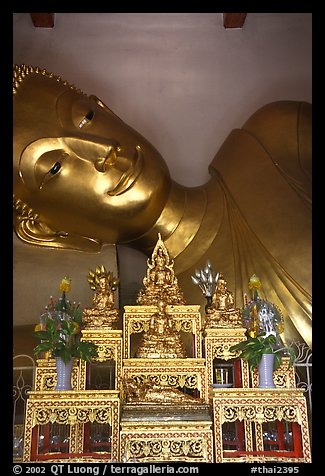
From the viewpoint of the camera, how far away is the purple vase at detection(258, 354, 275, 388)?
2072 mm

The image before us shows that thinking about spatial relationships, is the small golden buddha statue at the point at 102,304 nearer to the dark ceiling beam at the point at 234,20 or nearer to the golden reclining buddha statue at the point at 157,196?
the golden reclining buddha statue at the point at 157,196

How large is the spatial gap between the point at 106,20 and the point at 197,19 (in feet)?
1.91

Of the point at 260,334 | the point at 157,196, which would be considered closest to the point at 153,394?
the point at 260,334

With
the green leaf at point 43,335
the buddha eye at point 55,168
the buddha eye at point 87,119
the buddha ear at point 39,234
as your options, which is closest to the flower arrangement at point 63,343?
the green leaf at point 43,335

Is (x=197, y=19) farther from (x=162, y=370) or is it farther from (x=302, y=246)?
(x=162, y=370)

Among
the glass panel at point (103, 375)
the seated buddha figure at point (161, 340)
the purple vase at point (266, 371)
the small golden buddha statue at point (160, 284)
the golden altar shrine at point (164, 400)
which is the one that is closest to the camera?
the golden altar shrine at point (164, 400)

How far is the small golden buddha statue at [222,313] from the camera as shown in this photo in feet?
7.30

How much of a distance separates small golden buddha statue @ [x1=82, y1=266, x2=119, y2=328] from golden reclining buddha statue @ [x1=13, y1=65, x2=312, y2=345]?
1.91ft

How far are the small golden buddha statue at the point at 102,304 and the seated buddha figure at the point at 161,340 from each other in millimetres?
157

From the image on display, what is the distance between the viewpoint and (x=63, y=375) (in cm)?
210

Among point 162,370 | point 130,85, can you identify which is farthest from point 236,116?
point 162,370

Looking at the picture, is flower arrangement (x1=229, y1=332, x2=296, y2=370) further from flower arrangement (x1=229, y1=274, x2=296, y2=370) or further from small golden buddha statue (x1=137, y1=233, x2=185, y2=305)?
small golden buddha statue (x1=137, y1=233, x2=185, y2=305)

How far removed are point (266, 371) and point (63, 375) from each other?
29.8 inches
